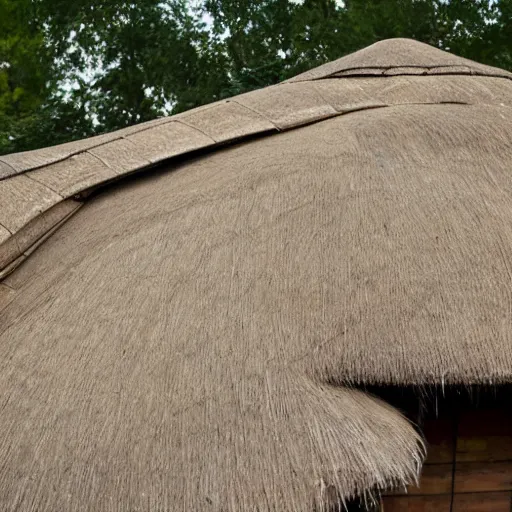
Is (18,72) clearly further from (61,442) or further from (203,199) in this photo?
(61,442)

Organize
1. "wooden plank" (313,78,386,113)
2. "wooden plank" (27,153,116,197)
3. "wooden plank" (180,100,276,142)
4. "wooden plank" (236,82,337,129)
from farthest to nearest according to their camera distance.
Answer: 1. "wooden plank" (313,78,386,113)
2. "wooden plank" (236,82,337,129)
3. "wooden plank" (180,100,276,142)
4. "wooden plank" (27,153,116,197)

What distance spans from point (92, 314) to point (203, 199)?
0.79 meters

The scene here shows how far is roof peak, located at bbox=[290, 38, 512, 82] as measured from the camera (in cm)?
454

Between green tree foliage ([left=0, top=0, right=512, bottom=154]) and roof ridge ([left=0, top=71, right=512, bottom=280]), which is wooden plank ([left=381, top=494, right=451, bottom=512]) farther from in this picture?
green tree foliage ([left=0, top=0, right=512, bottom=154])

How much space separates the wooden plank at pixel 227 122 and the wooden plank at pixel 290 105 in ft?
0.17

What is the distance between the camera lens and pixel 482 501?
9.18 ft

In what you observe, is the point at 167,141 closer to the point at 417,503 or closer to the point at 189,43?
the point at 417,503

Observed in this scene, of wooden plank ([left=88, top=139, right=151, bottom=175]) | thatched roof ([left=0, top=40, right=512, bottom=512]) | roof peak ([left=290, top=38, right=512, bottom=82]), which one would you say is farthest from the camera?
→ roof peak ([left=290, top=38, right=512, bottom=82])

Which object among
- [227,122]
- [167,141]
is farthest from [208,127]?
[167,141]

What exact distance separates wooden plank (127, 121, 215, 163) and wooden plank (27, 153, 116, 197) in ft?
0.72

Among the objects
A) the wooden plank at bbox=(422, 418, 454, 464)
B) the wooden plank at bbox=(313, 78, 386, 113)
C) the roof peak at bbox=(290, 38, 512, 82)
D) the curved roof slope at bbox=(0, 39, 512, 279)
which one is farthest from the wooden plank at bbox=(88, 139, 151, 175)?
the wooden plank at bbox=(422, 418, 454, 464)

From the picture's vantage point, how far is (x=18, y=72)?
13.9 metres

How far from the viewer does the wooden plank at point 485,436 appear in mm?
2775

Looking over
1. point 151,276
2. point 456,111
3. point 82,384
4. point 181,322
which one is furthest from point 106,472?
point 456,111
